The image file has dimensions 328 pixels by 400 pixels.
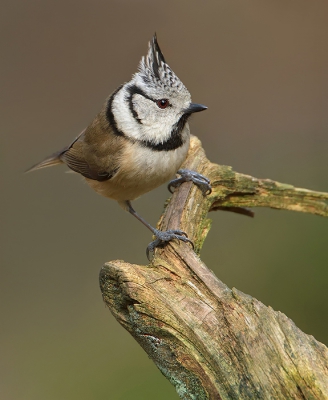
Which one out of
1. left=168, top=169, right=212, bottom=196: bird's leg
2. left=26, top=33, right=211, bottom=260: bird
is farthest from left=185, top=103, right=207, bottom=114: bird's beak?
left=168, top=169, right=212, bottom=196: bird's leg

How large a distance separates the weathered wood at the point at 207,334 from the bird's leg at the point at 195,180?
0.57 metres

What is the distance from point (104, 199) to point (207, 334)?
3.10 m

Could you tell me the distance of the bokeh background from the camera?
3.46m

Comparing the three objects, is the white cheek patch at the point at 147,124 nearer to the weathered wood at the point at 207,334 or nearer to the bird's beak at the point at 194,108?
the bird's beak at the point at 194,108

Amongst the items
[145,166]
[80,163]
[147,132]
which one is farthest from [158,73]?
[80,163]

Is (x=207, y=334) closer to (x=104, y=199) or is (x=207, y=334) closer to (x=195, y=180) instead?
(x=195, y=180)

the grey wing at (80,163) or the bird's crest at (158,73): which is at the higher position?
the bird's crest at (158,73)

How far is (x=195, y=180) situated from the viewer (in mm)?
2508

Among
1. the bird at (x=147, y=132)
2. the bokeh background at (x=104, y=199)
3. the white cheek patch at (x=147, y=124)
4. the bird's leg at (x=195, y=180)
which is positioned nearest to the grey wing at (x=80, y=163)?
the bird at (x=147, y=132)

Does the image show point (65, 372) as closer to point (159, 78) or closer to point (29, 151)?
point (29, 151)

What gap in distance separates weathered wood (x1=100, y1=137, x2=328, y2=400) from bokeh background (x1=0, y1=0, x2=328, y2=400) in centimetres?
168

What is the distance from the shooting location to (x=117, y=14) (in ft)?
15.0

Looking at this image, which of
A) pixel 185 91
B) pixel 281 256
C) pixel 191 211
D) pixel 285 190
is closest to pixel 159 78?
pixel 185 91

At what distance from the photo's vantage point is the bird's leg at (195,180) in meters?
2.48
